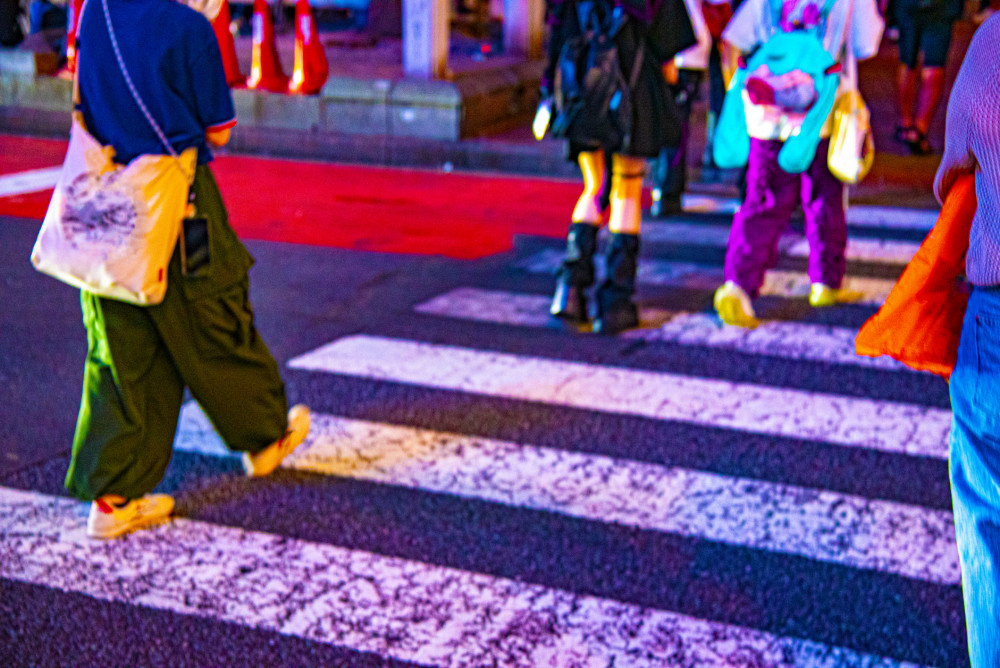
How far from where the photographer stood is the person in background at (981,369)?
76.8 inches

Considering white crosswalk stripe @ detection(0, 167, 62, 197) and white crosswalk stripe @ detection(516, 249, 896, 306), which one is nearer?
white crosswalk stripe @ detection(516, 249, 896, 306)

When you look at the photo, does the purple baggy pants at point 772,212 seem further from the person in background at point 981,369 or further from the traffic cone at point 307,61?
the traffic cone at point 307,61

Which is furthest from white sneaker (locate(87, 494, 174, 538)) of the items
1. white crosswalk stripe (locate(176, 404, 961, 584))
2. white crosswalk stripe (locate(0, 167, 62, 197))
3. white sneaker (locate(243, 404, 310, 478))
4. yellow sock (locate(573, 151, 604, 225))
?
white crosswalk stripe (locate(0, 167, 62, 197))

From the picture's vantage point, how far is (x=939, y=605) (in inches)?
130

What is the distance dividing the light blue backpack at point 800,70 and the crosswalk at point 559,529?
3.35 feet

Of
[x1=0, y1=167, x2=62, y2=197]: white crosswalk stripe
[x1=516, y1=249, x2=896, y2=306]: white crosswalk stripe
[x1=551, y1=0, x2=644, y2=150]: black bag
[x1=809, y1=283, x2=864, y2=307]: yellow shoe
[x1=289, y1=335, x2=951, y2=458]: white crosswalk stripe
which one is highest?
[x1=551, y1=0, x2=644, y2=150]: black bag

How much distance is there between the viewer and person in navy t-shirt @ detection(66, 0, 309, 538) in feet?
11.4

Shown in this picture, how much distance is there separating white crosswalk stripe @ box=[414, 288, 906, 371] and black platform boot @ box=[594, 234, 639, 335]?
9cm

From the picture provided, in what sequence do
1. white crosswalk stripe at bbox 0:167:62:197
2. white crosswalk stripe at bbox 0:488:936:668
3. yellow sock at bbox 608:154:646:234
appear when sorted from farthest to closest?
white crosswalk stripe at bbox 0:167:62:197 → yellow sock at bbox 608:154:646:234 → white crosswalk stripe at bbox 0:488:936:668

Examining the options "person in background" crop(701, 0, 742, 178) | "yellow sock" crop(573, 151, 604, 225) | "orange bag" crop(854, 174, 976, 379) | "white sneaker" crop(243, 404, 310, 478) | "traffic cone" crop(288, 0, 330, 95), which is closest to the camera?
"orange bag" crop(854, 174, 976, 379)

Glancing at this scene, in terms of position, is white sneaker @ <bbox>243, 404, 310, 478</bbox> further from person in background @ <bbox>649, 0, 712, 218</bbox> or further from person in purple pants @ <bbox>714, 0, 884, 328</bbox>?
person in background @ <bbox>649, 0, 712, 218</bbox>

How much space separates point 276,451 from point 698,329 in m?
2.65

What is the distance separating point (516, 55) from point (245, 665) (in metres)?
13.2

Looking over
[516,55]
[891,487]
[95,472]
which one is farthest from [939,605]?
[516,55]
